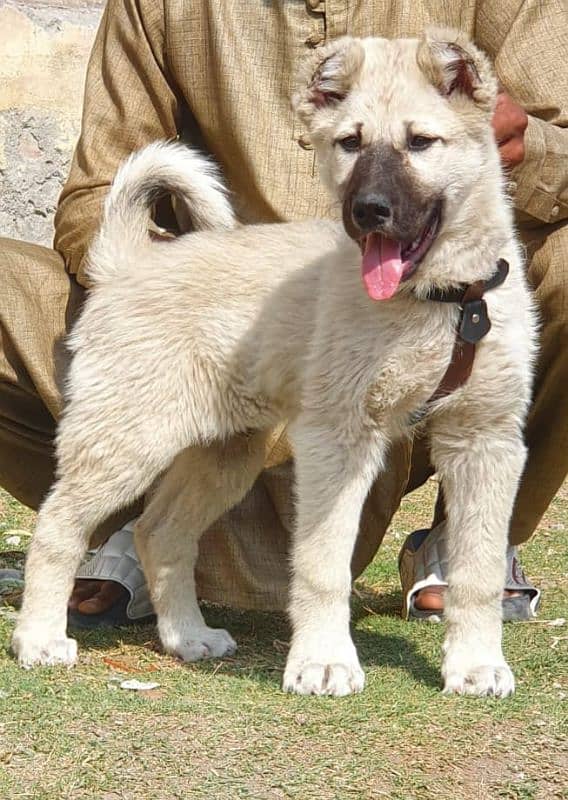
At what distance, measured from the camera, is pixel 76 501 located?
357 centimetres

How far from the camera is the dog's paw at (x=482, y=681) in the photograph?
3217 millimetres

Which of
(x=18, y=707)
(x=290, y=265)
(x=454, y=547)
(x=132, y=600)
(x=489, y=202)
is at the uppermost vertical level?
(x=489, y=202)

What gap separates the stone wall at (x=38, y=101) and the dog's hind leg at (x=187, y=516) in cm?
331

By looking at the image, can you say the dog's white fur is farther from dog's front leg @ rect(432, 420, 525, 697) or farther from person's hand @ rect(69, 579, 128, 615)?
person's hand @ rect(69, 579, 128, 615)

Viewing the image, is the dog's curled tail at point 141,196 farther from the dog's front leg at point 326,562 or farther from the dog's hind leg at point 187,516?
the dog's front leg at point 326,562

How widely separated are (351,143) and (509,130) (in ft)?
2.19

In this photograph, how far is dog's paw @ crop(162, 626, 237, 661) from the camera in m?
3.74

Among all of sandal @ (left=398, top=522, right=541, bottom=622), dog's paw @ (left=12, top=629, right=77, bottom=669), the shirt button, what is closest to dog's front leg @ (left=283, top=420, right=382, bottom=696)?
dog's paw @ (left=12, top=629, right=77, bottom=669)

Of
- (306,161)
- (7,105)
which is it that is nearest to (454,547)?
(306,161)

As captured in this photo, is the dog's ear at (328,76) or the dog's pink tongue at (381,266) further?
the dog's ear at (328,76)

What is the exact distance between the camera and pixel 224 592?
4.44 metres

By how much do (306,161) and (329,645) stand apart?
5.63ft

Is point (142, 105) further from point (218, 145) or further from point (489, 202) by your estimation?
point (489, 202)

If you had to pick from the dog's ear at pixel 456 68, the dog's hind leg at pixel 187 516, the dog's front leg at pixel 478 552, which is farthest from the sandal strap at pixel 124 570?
the dog's ear at pixel 456 68
